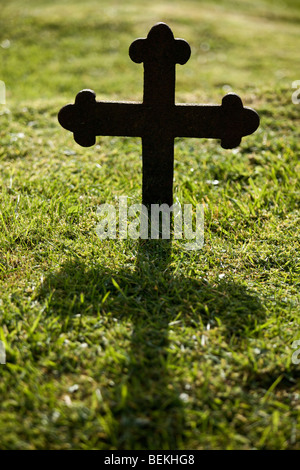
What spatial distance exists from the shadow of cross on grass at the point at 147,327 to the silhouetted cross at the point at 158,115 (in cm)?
77

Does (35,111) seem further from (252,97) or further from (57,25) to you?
(57,25)

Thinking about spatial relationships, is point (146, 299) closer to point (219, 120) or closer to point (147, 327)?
point (147, 327)

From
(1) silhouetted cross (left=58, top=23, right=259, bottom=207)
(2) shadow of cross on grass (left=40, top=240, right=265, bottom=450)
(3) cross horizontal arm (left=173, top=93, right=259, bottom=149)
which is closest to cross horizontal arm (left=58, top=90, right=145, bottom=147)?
(1) silhouetted cross (left=58, top=23, right=259, bottom=207)

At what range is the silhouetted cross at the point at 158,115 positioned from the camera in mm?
2918

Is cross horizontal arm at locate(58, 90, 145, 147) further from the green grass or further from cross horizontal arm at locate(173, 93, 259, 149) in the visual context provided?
the green grass

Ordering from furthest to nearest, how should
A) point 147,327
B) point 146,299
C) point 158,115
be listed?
1. point 158,115
2. point 146,299
3. point 147,327

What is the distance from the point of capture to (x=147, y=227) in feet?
10.8

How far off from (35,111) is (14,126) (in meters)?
0.60

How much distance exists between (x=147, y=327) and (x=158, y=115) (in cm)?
149

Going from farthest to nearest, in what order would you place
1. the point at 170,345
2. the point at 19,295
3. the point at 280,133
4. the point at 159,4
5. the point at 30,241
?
the point at 159,4, the point at 280,133, the point at 30,241, the point at 19,295, the point at 170,345

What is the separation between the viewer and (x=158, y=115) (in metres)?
3.05

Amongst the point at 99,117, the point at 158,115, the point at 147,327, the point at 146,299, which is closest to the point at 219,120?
the point at 158,115

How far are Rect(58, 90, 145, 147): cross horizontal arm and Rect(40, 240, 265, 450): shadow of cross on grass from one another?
85 centimetres
